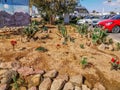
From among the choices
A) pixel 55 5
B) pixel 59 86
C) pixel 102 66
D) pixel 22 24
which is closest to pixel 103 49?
pixel 102 66

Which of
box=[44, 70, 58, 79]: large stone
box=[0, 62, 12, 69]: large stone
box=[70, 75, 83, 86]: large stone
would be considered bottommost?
box=[70, 75, 83, 86]: large stone

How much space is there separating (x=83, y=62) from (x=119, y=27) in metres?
14.5

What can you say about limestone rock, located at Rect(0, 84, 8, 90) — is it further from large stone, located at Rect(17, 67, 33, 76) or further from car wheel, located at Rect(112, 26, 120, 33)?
car wheel, located at Rect(112, 26, 120, 33)

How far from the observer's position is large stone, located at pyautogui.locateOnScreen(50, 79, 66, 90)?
638cm

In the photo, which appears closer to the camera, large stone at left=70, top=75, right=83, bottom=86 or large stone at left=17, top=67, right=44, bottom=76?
large stone at left=70, top=75, right=83, bottom=86

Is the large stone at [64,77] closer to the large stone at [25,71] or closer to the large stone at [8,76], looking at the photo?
the large stone at [25,71]

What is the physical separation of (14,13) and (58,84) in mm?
12525

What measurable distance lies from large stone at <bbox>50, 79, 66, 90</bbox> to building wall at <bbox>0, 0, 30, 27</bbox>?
1140 cm

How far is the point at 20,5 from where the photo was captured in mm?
18594

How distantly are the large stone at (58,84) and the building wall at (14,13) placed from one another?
1140 centimetres

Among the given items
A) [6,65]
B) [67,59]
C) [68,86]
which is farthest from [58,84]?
[6,65]

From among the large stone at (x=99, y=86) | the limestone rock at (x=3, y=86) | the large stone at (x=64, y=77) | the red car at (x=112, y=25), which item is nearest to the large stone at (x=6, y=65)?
the limestone rock at (x=3, y=86)

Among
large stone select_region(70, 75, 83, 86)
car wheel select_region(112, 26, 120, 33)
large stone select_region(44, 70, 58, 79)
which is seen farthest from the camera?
car wheel select_region(112, 26, 120, 33)

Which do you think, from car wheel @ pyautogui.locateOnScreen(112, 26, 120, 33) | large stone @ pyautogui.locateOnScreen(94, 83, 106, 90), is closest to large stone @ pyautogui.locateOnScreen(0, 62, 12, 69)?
large stone @ pyautogui.locateOnScreen(94, 83, 106, 90)
